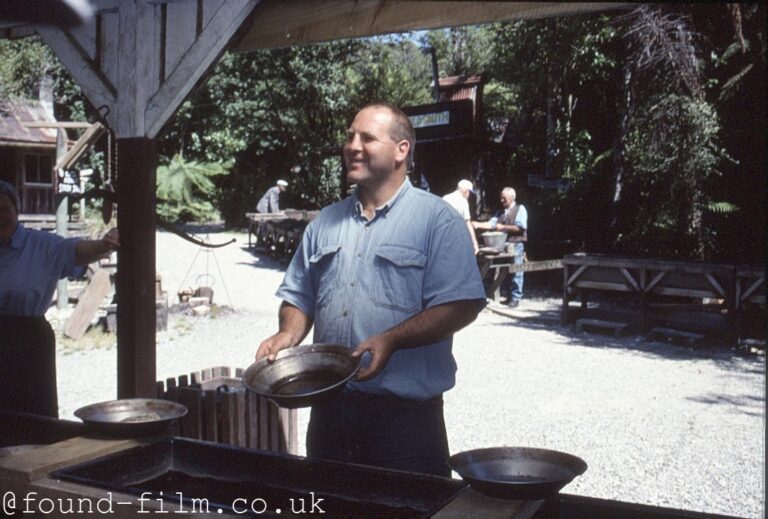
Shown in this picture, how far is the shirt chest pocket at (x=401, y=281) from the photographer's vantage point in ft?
10.7

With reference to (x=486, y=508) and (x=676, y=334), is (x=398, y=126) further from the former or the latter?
(x=676, y=334)

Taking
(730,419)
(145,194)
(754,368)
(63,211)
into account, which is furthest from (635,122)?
(145,194)

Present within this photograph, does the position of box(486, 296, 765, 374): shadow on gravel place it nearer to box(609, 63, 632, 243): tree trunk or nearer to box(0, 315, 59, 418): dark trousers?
box(609, 63, 632, 243): tree trunk

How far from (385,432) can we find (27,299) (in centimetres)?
258

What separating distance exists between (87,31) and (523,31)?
18002mm

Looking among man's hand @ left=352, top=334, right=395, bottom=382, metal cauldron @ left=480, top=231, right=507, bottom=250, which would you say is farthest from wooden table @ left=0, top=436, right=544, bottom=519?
metal cauldron @ left=480, top=231, right=507, bottom=250

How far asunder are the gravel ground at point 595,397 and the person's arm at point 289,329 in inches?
119

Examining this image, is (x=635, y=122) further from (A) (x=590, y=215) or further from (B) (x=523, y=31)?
(B) (x=523, y=31)

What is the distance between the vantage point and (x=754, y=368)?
10117 millimetres

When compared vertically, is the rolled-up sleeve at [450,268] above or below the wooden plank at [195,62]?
below

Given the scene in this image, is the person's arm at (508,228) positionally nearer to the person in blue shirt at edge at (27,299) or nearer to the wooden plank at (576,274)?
the wooden plank at (576,274)

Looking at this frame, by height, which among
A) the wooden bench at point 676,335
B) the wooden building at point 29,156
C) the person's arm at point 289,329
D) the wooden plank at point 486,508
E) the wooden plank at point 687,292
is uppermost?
the wooden building at point 29,156

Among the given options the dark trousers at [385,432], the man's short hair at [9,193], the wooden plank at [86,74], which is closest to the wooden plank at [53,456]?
the dark trousers at [385,432]

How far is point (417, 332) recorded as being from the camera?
118 inches
